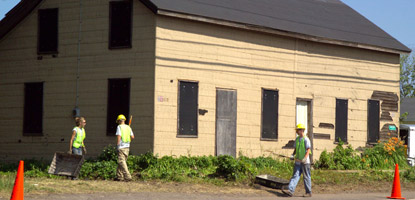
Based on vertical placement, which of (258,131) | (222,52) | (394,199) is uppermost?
(222,52)

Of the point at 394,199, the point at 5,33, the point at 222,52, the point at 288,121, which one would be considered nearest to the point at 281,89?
Result: the point at 288,121

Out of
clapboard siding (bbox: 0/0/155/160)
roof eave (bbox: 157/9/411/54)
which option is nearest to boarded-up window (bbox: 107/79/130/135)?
clapboard siding (bbox: 0/0/155/160)

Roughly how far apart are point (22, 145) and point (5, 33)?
4040mm

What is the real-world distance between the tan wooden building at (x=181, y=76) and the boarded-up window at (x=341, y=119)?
54 mm

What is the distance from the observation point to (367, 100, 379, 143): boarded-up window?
93.1 feet

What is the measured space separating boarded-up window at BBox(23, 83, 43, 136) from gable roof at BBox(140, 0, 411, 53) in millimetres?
5398

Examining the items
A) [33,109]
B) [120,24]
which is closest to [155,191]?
[120,24]

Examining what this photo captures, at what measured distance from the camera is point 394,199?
18047 millimetres

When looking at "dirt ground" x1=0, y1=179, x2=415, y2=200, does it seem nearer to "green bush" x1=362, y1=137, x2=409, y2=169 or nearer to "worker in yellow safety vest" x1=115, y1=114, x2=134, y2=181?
"worker in yellow safety vest" x1=115, y1=114, x2=134, y2=181

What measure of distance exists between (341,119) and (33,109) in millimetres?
11399

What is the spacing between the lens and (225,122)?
23.6 meters

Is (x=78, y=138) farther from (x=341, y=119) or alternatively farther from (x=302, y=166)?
(x=341, y=119)

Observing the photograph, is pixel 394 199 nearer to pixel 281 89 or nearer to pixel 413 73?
pixel 281 89

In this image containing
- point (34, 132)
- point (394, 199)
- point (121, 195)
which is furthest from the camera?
point (34, 132)
